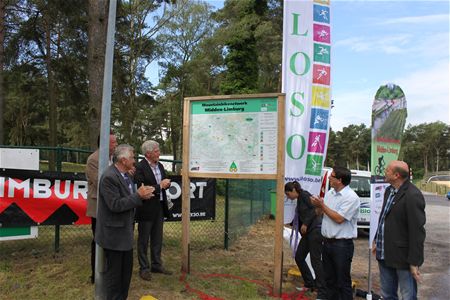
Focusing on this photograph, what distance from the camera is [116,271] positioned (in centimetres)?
423

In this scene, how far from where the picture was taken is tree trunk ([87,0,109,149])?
24.4 feet

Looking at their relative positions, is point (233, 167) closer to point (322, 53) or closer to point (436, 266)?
point (322, 53)

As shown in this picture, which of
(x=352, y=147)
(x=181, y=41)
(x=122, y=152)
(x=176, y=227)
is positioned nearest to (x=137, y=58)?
(x=181, y=41)

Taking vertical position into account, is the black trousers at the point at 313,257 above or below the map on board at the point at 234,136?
below

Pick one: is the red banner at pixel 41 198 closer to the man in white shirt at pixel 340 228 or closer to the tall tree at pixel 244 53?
the man in white shirt at pixel 340 228

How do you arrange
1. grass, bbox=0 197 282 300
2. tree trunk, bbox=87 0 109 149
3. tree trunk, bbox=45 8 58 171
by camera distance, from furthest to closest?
tree trunk, bbox=45 8 58 171 < tree trunk, bbox=87 0 109 149 < grass, bbox=0 197 282 300

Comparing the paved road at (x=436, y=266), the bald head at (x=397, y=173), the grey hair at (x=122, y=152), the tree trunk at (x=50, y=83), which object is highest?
the tree trunk at (x=50, y=83)

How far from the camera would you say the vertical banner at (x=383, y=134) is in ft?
19.1

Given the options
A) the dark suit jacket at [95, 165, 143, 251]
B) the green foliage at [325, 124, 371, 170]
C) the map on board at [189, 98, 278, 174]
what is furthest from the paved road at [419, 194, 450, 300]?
the green foliage at [325, 124, 371, 170]

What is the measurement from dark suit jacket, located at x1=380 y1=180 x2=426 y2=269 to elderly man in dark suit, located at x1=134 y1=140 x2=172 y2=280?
295 cm

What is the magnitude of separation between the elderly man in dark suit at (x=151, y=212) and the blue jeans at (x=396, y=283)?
298 centimetres

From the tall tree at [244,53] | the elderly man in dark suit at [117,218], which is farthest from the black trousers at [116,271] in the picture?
the tall tree at [244,53]

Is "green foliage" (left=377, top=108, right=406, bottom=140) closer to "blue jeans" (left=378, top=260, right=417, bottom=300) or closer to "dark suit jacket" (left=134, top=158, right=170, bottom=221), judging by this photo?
"blue jeans" (left=378, top=260, right=417, bottom=300)

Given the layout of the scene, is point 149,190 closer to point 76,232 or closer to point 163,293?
point 163,293
